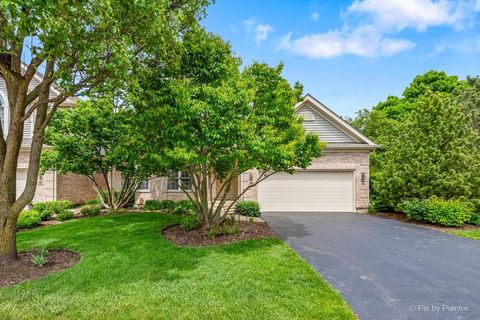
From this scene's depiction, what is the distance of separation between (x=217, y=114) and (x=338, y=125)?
398 inches

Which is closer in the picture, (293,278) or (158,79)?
(293,278)

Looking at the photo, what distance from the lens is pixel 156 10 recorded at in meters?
4.83

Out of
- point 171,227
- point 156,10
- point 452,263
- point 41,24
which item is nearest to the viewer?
point 41,24

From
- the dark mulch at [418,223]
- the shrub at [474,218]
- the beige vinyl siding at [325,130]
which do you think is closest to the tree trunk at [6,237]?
the beige vinyl siding at [325,130]

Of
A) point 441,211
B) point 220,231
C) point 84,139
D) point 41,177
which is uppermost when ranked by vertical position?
point 84,139

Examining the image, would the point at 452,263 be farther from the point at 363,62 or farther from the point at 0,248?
the point at 363,62

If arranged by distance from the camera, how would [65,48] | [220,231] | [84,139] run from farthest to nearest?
[84,139], [220,231], [65,48]

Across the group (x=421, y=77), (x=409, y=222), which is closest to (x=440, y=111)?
(x=409, y=222)

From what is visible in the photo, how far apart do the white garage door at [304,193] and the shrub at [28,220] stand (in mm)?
9847

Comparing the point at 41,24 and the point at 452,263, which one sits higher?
the point at 41,24

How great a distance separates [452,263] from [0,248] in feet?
33.4

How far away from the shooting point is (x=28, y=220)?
9.80 m

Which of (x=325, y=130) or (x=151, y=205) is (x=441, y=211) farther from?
(x=151, y=205)

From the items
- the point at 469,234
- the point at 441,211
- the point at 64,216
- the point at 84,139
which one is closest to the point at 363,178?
the point at 441,211
